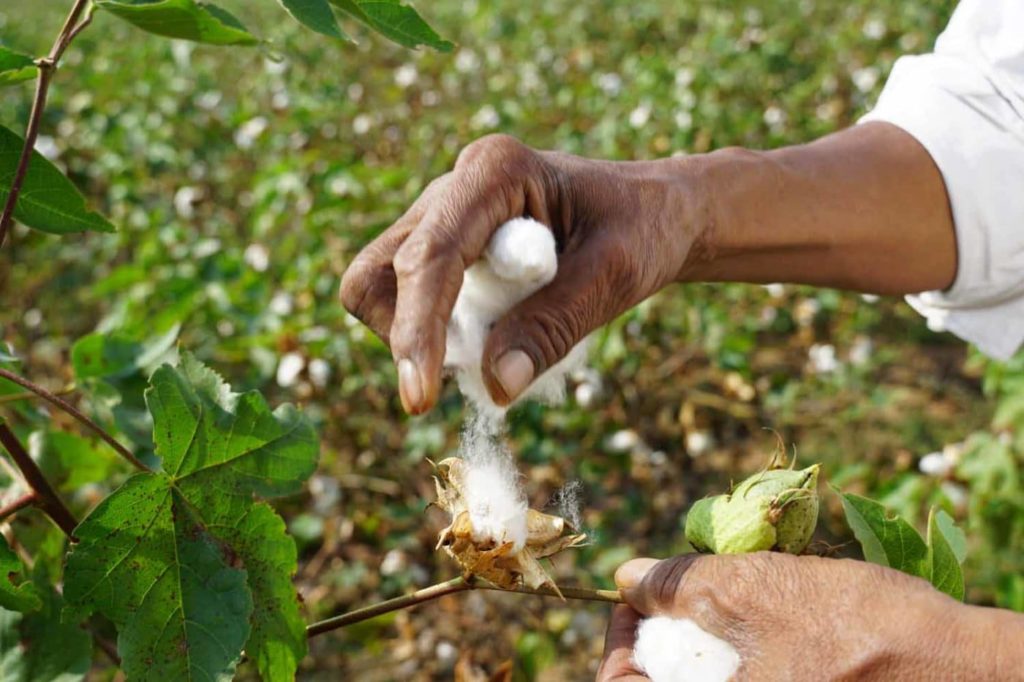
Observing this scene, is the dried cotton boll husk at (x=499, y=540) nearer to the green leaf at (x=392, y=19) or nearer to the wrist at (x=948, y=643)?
the wrist at (x=948, y=643)

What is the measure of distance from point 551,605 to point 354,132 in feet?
7.98

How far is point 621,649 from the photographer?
953mm

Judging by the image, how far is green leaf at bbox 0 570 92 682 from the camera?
1027 mm

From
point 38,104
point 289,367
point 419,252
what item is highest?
point 38,104

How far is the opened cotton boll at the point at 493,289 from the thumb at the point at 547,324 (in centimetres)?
2

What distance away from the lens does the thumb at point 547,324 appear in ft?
3.35

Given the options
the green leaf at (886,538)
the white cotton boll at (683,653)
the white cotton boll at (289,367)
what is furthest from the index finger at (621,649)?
the white cotton boll at (289,367)

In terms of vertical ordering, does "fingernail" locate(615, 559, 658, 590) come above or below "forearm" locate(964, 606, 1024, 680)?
below

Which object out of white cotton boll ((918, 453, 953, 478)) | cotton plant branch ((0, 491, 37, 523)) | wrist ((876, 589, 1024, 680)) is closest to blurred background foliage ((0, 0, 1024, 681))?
white cotton boll ((918, 453, 953, 478))

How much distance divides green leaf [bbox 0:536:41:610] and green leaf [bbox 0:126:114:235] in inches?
12.9

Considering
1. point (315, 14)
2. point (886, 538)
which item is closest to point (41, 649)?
point (315, 14)

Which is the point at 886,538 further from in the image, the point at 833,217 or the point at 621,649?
the point at 833,217

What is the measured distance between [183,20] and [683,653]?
2.48 ft

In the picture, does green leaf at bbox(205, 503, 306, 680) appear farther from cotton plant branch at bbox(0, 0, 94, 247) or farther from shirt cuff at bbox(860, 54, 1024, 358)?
shirt cuff at bbox(860, 54, 1024, 358)
